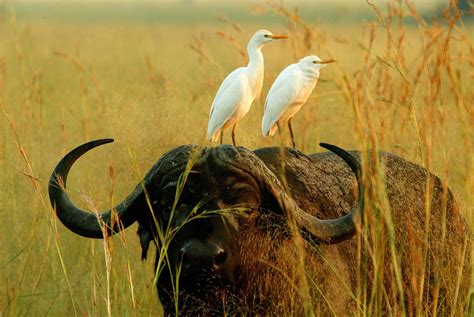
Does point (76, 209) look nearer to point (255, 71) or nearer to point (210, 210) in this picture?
point (210, 210)

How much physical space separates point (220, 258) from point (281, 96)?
3189 mm

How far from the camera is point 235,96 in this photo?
6.47 metres

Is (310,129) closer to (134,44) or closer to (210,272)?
(210,272)

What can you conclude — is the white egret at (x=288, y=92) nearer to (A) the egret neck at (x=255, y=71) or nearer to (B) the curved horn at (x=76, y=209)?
(A) the egret neck at (x=255, y=71)

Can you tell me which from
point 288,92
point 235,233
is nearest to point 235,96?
point 288,92

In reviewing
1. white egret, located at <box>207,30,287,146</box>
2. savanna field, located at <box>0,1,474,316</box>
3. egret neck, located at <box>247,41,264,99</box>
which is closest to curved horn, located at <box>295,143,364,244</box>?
savanna field, located at <box>0,1,474,316</box>

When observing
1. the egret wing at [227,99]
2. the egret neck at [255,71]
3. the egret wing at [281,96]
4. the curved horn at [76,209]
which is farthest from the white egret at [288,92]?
the curved horn at [76,209]

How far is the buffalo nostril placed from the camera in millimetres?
3679

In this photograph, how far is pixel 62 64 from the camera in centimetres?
2000

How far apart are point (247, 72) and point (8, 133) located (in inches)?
61.9

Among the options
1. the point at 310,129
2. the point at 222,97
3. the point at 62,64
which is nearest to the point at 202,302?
the point at 222,97

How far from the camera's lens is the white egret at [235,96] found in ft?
21.4

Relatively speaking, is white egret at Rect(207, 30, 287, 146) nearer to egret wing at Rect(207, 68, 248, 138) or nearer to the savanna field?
egret wing at Rect(207, 68, 248, 138)

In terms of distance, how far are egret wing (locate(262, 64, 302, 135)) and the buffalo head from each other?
2584 mm
